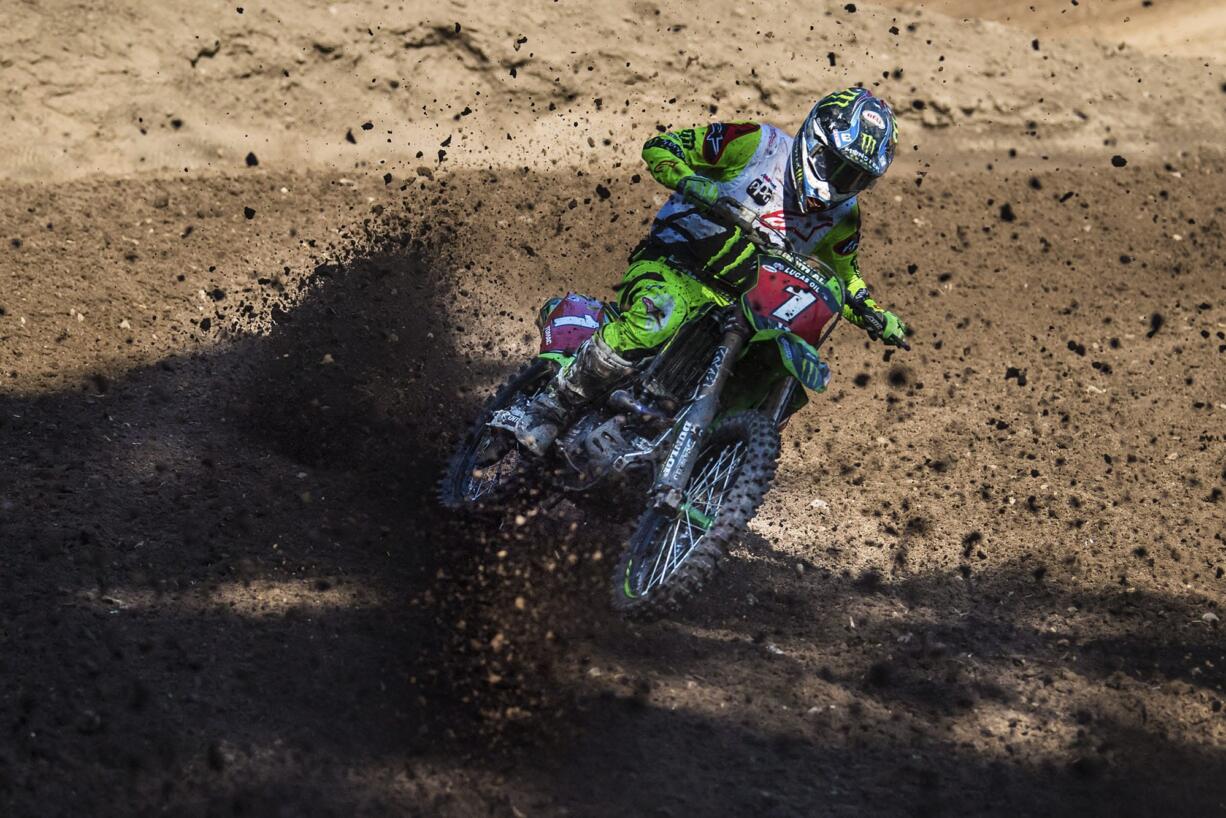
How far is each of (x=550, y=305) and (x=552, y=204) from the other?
295 cm

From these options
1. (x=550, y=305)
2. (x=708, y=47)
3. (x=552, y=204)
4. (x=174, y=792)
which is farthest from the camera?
(x=708, y=47)

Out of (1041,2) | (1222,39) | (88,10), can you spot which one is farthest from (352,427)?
(1222,39)

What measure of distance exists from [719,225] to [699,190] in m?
0.43

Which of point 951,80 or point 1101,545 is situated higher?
point 951,80

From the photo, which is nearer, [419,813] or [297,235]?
[419,813]

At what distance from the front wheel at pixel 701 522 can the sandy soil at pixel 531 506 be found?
1.48 ft

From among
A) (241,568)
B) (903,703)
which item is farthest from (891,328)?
(241,568)

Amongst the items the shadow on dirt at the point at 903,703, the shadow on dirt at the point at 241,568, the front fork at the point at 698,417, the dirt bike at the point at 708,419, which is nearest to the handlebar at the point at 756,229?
the dirt bike at the point at 708,419

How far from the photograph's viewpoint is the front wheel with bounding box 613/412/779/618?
251 inches

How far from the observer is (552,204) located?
10883 millimetres

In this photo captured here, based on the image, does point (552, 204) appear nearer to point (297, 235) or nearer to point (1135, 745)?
point (297, 235)

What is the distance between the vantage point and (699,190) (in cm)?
667

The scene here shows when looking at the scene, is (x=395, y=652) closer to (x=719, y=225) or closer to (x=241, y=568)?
(x=241, y=568)

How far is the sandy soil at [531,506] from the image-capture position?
6113mm
